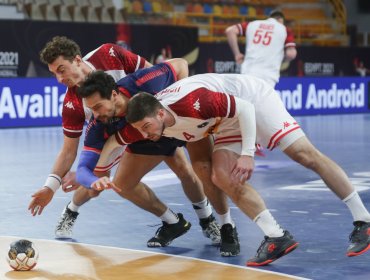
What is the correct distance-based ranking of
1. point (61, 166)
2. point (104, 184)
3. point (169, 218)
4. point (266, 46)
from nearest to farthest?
1. point (104, 184)
2. point (61, 166)
3. point (169, 218)
4. point (266, 46)

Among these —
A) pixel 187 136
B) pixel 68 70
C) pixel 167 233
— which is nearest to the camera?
pixel 187 136

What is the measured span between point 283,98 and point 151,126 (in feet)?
51.5

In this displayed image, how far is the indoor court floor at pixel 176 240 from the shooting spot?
18.5 ft

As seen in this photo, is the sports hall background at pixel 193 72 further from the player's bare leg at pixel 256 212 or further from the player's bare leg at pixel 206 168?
the player's bare leg at pixel 206 168

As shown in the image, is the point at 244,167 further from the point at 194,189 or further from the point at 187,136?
the point at 194,189

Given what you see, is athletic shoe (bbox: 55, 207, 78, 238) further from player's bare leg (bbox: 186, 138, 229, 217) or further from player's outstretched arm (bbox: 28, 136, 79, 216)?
player's bare leg (bbox: 186, 138, 229, 217)

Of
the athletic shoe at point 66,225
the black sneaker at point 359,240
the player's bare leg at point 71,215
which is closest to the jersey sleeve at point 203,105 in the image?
the black sneaker at point 359,240

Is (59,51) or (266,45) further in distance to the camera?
(266,45)

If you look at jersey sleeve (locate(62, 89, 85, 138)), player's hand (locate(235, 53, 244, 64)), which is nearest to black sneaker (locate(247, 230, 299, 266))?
jersey sleeve (locate(62, 89, 85, 138))

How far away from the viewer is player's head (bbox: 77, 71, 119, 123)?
18.3 feet

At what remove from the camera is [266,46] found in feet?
40.8

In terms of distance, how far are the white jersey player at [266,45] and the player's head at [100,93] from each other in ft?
22.2

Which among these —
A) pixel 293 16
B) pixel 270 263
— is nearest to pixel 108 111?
pixel 270 263

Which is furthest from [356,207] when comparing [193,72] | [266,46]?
[193,72]
